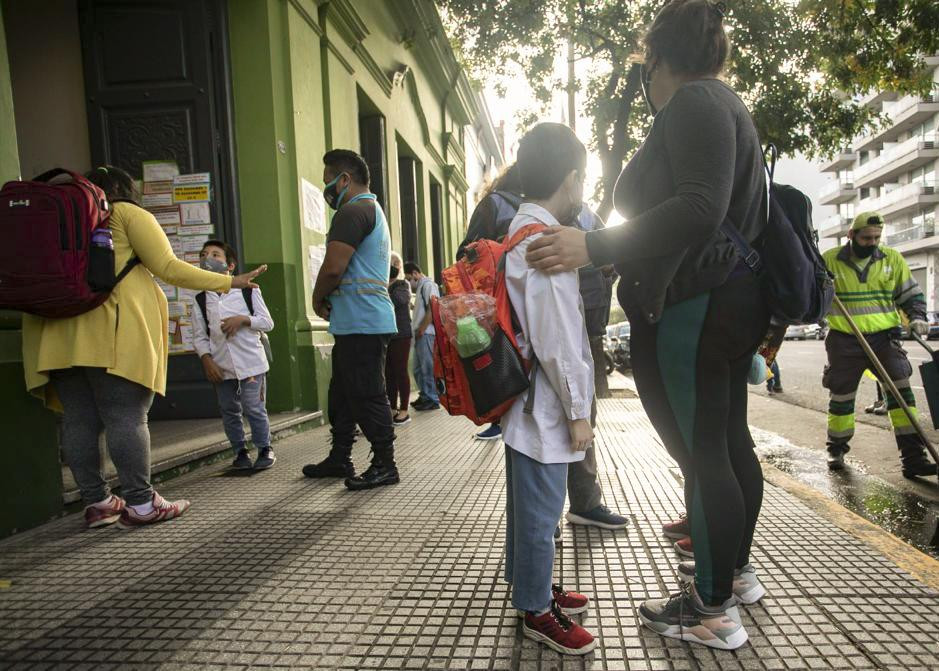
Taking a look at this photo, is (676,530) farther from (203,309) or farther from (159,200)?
(159,200)

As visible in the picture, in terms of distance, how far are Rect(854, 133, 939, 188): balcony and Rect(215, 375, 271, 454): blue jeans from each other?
151ft

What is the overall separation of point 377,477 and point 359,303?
1.08 metres

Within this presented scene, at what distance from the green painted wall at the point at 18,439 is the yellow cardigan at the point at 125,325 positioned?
0.10 metres

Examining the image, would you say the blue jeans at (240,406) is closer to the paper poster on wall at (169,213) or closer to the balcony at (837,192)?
the paper poster on wall at (169,213)

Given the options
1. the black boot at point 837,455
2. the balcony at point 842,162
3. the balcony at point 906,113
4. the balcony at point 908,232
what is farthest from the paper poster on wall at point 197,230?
the balcony at point 842,162

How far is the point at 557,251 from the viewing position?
1.75 metres

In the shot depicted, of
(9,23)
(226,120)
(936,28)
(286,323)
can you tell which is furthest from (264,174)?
(936,28)

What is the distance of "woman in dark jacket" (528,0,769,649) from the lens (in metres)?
1.70

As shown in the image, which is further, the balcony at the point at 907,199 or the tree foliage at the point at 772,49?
the balcony at the point at 907,199

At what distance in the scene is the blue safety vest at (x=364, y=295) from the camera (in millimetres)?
3811

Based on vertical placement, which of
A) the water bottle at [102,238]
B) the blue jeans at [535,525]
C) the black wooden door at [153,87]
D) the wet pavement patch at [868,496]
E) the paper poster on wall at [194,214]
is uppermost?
the black wooden door at [153,87]

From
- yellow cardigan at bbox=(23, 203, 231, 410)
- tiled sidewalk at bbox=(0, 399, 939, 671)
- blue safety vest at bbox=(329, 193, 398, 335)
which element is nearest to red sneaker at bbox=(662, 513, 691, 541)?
tiled sidewalk at bbox=(0, 399, 939, 671)

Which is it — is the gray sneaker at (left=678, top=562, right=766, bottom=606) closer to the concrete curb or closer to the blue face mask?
the concrete curb

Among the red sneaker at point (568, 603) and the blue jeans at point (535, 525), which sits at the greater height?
the blue jeans at point (535, 525)
